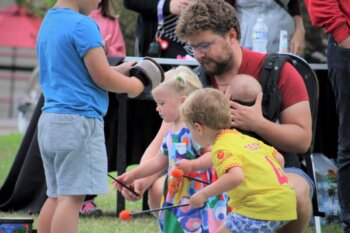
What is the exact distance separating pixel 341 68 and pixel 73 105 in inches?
68.7

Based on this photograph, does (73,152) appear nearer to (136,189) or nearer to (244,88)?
(136,189)

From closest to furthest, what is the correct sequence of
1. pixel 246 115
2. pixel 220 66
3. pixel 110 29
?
pixel 246 115 → pixel 220 66 → pixel 110 29

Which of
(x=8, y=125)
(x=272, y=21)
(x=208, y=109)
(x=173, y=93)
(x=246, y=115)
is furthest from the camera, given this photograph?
(x=8, y=125)

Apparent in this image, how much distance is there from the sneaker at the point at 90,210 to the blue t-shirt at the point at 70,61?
230 cm

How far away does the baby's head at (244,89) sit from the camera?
15.6 ft

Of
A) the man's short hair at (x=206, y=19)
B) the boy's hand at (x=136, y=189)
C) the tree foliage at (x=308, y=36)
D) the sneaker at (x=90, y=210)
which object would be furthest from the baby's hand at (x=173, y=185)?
the tree foliage at (x=308, y=36)

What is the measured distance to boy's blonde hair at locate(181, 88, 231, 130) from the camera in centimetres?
432

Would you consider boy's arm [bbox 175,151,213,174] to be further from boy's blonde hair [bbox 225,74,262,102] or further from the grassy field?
the grassy field

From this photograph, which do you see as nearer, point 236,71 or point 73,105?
point 73,105

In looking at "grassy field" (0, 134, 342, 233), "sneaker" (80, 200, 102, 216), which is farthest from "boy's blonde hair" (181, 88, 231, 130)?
"sneaker" (80, 200, 102, 216)

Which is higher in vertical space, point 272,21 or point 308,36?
point 272,21

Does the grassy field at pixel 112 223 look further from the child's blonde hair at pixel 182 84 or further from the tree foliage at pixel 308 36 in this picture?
the tree foliage at pixel 308 36

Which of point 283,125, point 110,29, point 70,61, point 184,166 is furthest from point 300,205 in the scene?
point 110,29

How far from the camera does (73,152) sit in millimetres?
4840
